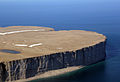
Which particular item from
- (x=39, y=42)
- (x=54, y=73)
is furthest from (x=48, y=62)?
(x=39, y=42)

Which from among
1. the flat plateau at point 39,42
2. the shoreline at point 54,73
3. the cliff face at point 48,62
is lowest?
the shoreline at point 54,73

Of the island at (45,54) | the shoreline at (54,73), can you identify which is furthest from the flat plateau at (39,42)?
the shoreline at (54,73)

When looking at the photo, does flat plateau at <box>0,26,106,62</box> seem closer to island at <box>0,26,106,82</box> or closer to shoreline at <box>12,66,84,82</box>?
island at <box>0,26,106,82</box>

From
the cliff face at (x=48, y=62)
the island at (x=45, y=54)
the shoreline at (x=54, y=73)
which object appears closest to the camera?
the cliff face at (x=48, y=62)

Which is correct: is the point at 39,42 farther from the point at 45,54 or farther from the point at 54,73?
the point at 54,73

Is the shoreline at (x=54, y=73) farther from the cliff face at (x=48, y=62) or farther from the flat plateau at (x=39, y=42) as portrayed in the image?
the flat plateau at (x=39, y=42)

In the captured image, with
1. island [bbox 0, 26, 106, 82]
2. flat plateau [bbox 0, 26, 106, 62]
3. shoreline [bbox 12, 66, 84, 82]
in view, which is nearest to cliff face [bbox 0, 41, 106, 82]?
island [bbox 0, 26, 106, 82]

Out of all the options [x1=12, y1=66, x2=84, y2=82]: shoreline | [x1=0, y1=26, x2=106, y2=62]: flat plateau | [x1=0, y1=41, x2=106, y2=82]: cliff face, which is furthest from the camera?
[x1=0, y1=26, x2=106, y2=62]: flat plateau
